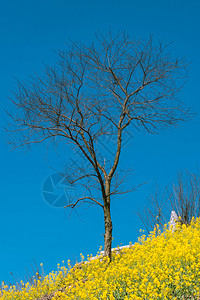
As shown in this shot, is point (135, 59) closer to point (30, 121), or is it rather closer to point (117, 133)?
point (117, 133)

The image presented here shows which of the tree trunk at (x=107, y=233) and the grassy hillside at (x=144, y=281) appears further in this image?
the tree trunk at (x=107, y=233)

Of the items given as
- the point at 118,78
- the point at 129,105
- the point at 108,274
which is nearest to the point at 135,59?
the point at 118,78

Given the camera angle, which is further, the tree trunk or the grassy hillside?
the tree trunk

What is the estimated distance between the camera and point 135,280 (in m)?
6.19

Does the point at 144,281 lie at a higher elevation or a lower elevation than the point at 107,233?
lower

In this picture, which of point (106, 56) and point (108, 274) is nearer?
point (108, 274)

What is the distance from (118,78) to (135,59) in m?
0.71

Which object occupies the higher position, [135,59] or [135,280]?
[135,59]

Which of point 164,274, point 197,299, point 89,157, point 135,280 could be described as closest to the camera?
point 197,299

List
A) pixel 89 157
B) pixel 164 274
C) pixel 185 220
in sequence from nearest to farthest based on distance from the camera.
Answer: pixel 164 274 < pixel 89 157 < pixel 185 220

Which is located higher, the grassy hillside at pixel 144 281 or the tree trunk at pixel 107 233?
the tree trunk at pixel 107 233

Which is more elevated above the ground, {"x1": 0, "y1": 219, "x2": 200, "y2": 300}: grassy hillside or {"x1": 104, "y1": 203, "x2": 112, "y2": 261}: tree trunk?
{"x1": 104, "y1": 203, "x2": 112, "y2": 261}: tree trunk

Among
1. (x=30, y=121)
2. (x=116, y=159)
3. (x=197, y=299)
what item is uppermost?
(x=30, y=121)

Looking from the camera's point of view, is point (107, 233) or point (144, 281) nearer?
point (144, 281)
